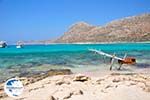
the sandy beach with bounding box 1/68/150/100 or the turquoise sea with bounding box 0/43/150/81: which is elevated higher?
the sandy beach with bounding box 1/68/150/100

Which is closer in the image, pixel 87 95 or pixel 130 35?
pixel 87 95

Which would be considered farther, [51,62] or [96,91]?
[51,62]

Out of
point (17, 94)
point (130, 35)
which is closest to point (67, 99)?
point (17, 94)

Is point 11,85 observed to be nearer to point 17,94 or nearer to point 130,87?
point 17,94

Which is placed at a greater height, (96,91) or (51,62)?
(96,91)

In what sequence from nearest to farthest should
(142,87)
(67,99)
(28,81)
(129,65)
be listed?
(67,99) → (142,87) → (28,81) → (129,65)

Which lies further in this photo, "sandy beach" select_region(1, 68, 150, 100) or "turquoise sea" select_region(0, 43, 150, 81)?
"turquoise sea" select_region(0, 43, 150, 81)

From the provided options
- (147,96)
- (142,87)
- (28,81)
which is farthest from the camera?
(28,81)

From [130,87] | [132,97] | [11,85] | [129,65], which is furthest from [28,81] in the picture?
[129,65]

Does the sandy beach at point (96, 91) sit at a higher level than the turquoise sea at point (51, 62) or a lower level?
higher

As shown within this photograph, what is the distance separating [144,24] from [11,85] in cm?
19238

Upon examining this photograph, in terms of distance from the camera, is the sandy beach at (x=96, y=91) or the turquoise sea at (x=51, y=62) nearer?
the sandy beach at (x=96, y=91)

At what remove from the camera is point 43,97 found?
352 inches

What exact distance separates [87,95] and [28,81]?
532cm
